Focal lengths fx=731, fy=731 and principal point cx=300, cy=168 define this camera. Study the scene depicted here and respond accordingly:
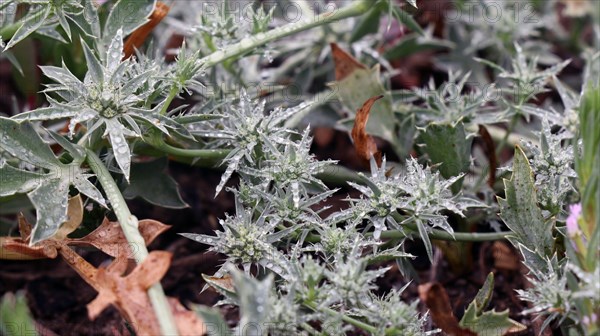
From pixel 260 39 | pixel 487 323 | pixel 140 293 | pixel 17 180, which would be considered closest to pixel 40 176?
pixel 17 180

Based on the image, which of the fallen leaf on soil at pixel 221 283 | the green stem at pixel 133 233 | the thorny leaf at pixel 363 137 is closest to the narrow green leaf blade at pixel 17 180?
the green stem at pixel 133 233

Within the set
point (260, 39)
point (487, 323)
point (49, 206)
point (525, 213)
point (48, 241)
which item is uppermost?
point (260, 39)

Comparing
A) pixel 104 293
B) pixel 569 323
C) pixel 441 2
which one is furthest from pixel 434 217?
pixel 441 2

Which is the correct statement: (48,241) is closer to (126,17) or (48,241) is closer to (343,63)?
(126,17)

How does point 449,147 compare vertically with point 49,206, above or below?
below

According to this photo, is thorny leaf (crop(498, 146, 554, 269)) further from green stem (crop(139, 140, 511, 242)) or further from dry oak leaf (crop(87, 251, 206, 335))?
dry oak leaf (crop(87, 251, 206, 335))

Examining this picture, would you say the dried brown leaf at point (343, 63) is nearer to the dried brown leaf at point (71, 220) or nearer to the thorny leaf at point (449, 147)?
the thorny leaf at point (449, 147)

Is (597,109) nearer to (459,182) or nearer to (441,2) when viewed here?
(459,182)
